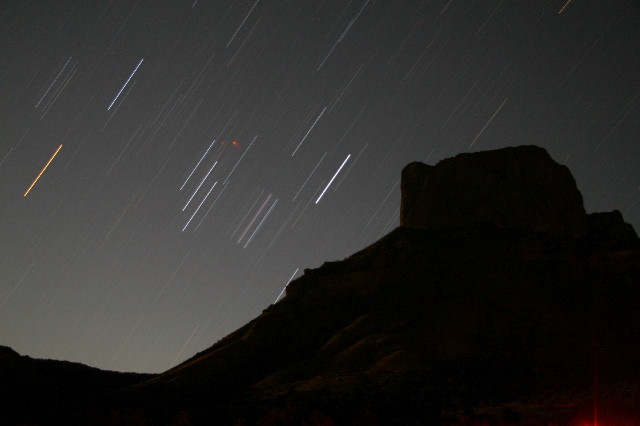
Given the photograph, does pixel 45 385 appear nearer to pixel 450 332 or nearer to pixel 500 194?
pixel 450 332

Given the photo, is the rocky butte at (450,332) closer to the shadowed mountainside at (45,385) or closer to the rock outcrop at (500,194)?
the rock outcrop at (500,194)

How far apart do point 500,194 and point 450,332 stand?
23.5m

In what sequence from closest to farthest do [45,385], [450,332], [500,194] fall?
[450,332]
[45,385]
[500,194]

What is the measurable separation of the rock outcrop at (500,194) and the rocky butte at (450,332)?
14 cm

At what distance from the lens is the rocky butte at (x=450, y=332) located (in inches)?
1096

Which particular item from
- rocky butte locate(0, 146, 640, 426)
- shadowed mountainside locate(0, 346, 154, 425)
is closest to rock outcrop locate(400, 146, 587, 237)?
rocky butte locate(0, 146, 640, 426)

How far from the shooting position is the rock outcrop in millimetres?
55656

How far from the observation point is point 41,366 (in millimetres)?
54375

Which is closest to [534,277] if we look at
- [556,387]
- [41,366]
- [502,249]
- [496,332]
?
[502,249]

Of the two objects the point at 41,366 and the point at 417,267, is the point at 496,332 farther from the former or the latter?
the point at 41,366

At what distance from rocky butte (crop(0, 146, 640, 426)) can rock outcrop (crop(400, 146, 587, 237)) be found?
0.14 metres

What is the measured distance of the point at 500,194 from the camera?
56.7 metres

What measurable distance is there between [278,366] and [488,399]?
54.4 ft

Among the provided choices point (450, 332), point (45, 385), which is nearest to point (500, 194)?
point (450, 332)
